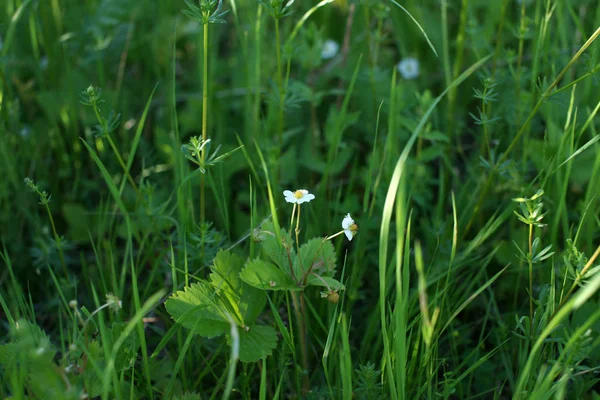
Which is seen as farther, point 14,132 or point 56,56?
point 56,56

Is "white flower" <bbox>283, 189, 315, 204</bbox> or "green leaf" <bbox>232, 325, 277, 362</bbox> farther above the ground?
"white flower" <bbox>283, 189, 315, 204</bbox>

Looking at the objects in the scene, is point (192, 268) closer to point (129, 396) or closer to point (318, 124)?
point (129, 396)

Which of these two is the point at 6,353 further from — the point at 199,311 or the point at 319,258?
the point at 319,258

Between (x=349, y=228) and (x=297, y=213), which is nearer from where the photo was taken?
(x=349, y=228)

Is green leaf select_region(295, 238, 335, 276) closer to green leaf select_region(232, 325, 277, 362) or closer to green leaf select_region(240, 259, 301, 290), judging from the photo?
green leaf select_region(240, 259, 301, 290)

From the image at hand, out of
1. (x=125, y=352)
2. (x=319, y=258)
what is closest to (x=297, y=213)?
(x=319, y=258)

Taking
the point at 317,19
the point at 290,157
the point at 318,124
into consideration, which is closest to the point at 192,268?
the point at 290,157

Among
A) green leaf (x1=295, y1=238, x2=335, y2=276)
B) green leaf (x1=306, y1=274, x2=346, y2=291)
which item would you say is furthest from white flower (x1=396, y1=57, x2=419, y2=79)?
green leaf (x1=306, y1=274, x2=346, y2=291)
